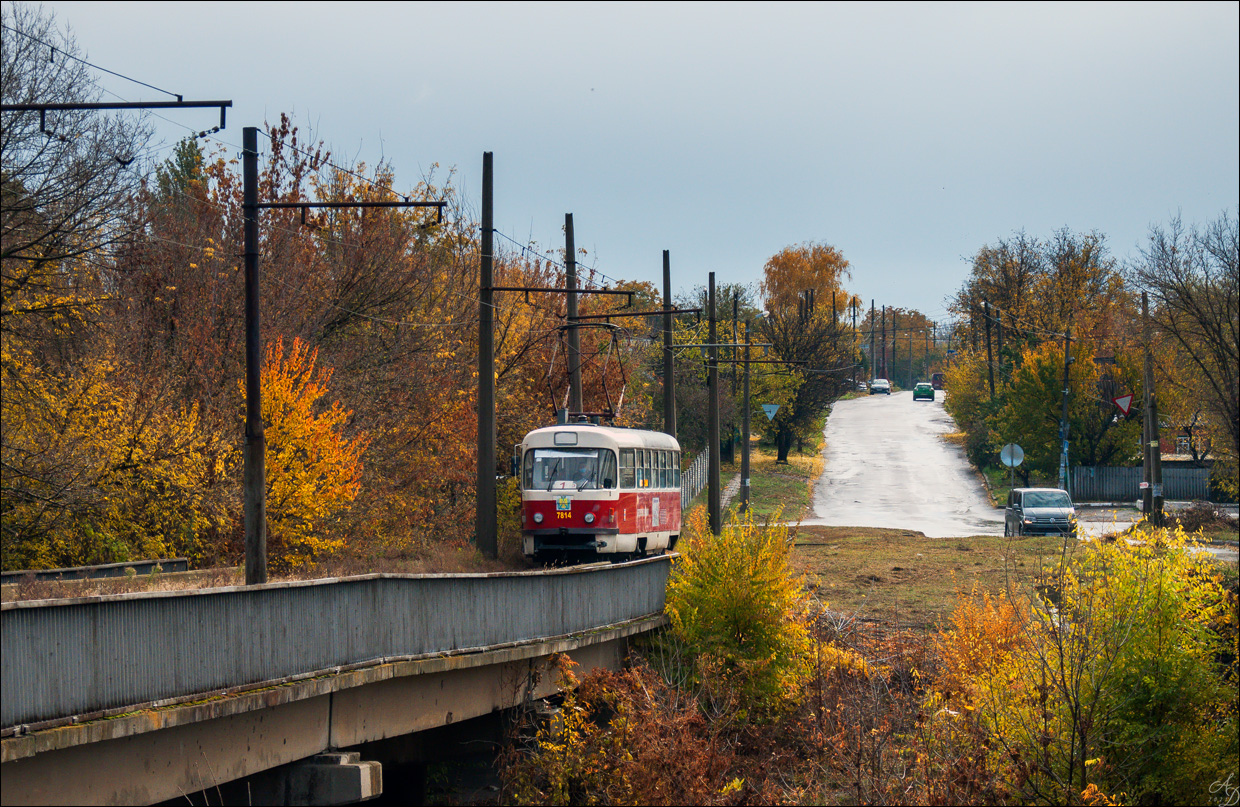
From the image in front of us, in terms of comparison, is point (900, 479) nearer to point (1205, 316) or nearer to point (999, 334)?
point (999, 334)

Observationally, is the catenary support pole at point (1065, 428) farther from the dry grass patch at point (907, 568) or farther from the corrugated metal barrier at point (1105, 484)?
the dry grass patch at point (907, 568)

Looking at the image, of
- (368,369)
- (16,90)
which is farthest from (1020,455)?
(16,90)

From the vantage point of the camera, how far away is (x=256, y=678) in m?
12.0

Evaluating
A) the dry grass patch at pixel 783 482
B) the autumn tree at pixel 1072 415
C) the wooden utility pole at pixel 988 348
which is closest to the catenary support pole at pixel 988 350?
the wooden utility pole at pixel 988 348

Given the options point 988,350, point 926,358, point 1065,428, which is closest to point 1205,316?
point 1065,428

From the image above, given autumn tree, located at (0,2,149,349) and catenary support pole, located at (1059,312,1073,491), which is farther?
catenary support pole, located at (1059,312,1073,491)

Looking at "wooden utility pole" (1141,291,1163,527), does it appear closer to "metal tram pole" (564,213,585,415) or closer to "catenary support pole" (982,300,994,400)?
"metal tram pole" (564,213,585,415)

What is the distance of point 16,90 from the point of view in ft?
69.3

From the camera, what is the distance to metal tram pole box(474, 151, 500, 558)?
73.8 ft

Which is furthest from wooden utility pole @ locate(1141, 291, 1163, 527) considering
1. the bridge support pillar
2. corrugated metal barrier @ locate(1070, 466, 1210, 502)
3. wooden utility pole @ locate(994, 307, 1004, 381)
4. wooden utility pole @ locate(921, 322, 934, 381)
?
wooden utility pole @ locate(921, 322, 934, 381)

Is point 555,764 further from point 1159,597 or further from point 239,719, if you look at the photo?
point 1159,597

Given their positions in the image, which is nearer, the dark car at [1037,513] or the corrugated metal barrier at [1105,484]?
the dark car at [1037,513]

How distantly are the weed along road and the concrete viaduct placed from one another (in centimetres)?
2993

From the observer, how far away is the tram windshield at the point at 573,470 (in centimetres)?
2436
